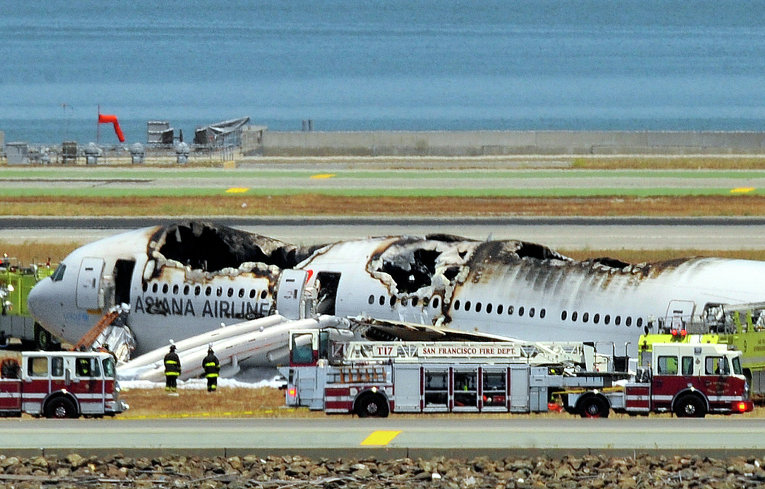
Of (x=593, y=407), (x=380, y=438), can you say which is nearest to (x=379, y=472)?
(x=380, y=438)

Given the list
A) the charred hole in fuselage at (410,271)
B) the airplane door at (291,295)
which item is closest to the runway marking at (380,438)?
the charred hole in fuselage at (410,271)

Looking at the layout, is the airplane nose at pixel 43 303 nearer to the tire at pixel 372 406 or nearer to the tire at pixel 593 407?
the tire at pixel 372 406

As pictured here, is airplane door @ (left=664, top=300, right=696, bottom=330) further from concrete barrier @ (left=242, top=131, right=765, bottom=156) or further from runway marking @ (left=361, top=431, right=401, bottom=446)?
concrete barrier @ (left=242, top=131, right=765, bottom=156)

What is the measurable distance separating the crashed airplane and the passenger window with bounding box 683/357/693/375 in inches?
Answer: 240

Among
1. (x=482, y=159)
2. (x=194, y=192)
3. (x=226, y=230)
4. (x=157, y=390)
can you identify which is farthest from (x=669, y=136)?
(x=157, y=390)

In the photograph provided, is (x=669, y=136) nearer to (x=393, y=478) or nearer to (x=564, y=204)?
(x=564, y=204)

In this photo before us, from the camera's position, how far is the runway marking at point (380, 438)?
37219 mm

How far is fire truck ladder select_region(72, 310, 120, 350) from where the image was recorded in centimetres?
5512

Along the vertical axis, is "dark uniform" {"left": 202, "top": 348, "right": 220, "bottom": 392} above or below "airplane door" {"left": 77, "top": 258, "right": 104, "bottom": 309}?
below

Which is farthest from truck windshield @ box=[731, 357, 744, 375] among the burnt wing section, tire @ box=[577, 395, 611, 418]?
the burnt wing section

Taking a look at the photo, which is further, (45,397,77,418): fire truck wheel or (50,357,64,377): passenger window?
(50,357,64,377): passenger window

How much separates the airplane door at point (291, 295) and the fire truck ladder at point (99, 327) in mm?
6452

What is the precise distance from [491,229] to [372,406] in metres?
45.5

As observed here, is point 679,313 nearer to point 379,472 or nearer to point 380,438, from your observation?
point 380,438
